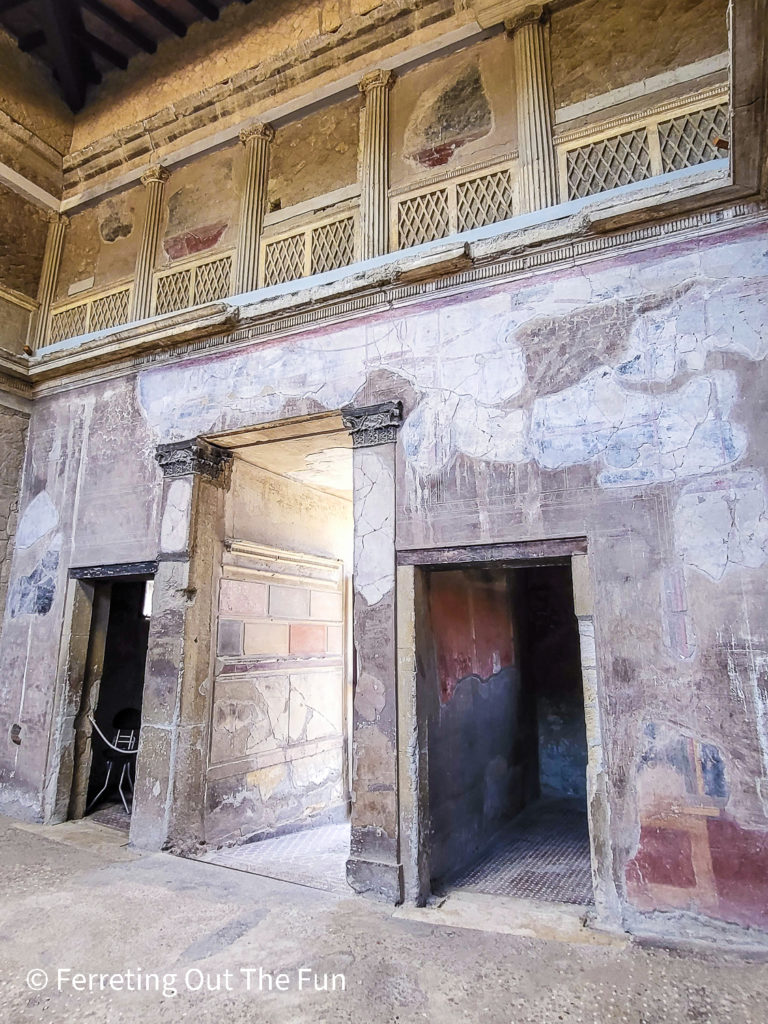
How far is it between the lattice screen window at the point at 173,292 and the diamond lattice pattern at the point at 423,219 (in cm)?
227

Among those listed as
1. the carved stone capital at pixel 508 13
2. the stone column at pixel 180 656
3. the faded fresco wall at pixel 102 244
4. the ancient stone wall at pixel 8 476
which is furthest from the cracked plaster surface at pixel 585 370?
the ancient stone wall at pixel 8 476

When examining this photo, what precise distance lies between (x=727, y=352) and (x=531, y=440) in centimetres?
124

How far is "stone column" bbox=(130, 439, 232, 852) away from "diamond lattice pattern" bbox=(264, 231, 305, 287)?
1.63 m

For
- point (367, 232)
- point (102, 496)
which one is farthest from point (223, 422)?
point (367, 232)

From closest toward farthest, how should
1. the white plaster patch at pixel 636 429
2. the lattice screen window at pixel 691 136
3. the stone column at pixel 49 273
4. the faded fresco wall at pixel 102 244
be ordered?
the white plaster patch at pixel 636 429, the lattice screen window at pixel 691 136, the faded fresco wall at pixel 102 244, the stone column at pixel 49 273

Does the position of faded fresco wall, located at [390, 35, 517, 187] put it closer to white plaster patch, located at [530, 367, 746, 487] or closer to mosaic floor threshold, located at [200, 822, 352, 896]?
white plaster patch, located at [530, 367, 746, 487]

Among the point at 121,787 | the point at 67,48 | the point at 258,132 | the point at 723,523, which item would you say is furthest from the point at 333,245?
the point at 121,787

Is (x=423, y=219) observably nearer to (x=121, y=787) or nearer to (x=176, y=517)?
(x=176, y=517)

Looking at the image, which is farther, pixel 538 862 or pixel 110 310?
pixel 110 310

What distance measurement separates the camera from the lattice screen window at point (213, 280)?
577 cm

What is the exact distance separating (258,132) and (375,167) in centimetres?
155

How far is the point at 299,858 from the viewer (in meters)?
5.02

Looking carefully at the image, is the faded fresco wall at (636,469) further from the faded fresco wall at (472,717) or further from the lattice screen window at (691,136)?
the faded fresco wall at (472,717)

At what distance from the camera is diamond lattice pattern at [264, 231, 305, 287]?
17.7ft
